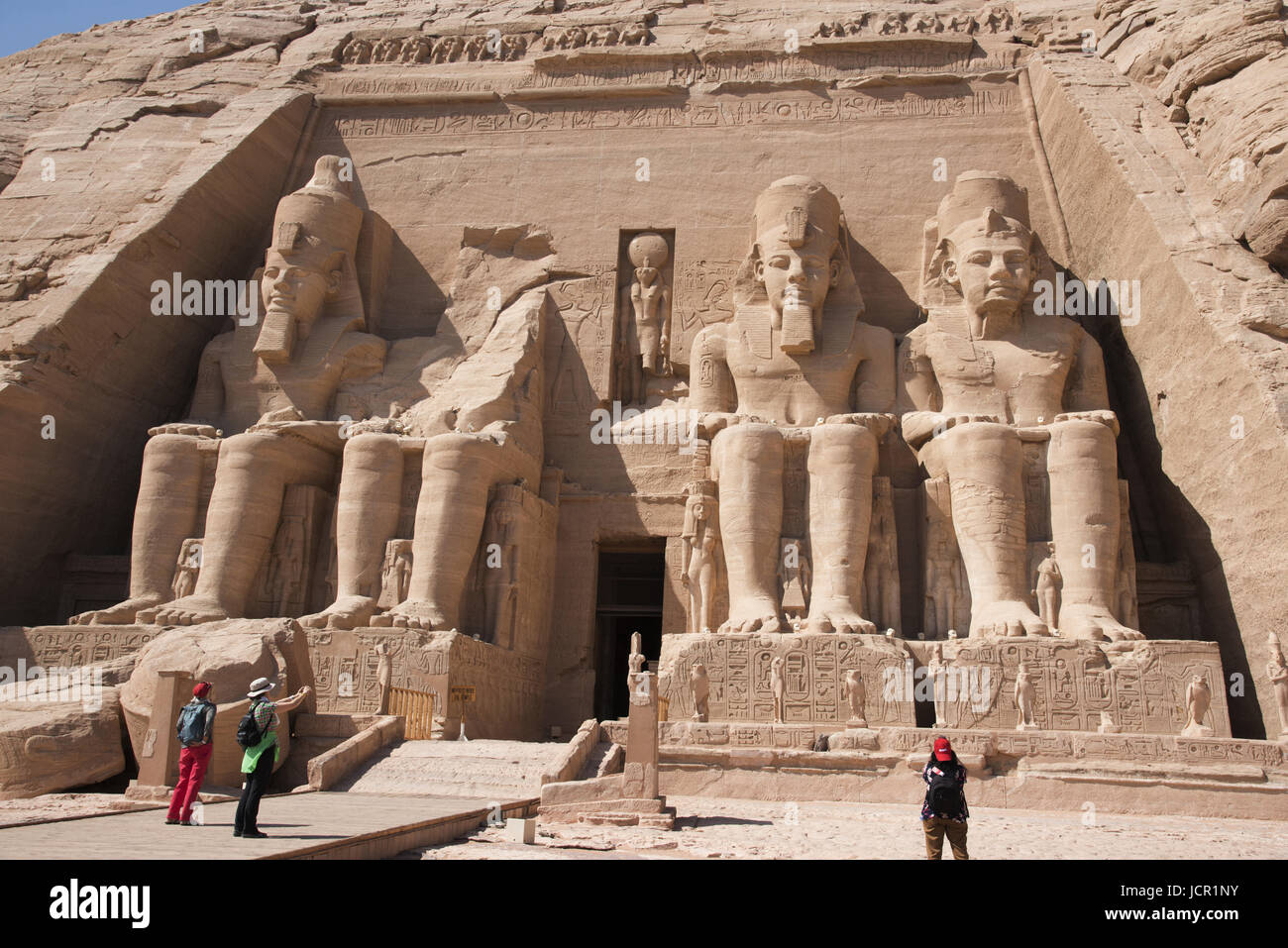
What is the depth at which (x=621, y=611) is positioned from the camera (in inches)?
396

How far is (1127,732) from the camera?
6.97 metres

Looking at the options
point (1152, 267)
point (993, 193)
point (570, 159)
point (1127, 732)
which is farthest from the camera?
point (570, 159)

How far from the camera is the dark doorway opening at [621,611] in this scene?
1012 centimetres

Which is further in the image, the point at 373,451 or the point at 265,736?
the point at 373,451

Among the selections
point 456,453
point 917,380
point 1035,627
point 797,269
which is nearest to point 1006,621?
point 1035,627

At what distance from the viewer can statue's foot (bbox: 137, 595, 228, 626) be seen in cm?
793

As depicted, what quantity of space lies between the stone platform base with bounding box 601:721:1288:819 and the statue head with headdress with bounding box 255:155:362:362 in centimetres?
478

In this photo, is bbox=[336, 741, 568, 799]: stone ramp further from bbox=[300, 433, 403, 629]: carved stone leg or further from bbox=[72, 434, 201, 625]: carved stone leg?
bbox=[72, 434, 201, 625]: carved stone leg

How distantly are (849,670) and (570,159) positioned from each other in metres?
6.10

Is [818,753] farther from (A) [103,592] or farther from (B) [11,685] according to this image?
(A) [103,592]

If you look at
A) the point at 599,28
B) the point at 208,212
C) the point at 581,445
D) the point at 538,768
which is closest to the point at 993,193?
the point at 581,445

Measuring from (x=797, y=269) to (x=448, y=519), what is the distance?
336cm

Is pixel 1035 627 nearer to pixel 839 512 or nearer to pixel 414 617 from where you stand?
pixel 839 512

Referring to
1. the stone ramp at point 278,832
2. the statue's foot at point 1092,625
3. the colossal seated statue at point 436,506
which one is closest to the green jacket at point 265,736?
the stone ramp at point 278,832
